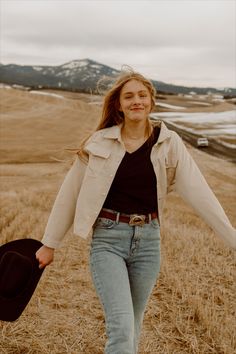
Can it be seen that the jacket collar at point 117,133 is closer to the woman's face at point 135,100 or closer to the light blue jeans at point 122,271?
the woman's face at point 135,100

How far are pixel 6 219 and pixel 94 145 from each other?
607 centimetres

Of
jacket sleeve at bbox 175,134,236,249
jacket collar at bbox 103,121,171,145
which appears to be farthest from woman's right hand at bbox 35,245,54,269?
jacket sleeve at bbox 175,134,236,249

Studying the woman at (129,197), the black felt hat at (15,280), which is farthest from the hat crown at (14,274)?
the woman at (129,197)

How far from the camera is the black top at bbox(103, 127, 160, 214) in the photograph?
3325 millimetres

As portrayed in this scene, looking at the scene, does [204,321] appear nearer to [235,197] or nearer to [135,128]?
[135,128]

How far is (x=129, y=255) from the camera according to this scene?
3.31m

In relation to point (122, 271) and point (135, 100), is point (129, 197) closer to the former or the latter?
point (122, 271)

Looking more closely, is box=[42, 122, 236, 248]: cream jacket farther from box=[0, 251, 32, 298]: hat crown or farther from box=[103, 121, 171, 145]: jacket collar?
box=[0, 251, 32, 298]: hat crown

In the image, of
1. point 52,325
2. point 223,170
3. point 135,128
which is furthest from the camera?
point 223,170

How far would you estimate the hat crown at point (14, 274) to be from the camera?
3.44 m

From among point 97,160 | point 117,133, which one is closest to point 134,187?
point 97,160

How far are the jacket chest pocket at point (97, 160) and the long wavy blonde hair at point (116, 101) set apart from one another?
0.08 metres

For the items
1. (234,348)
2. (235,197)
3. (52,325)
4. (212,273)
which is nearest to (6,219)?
(212,273)

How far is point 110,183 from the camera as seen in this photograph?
3.34 m
